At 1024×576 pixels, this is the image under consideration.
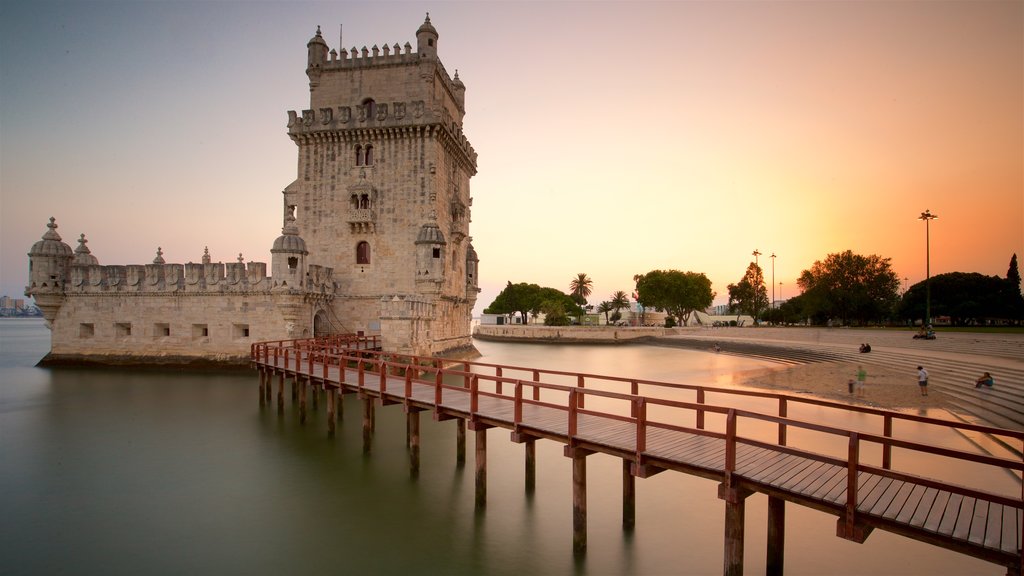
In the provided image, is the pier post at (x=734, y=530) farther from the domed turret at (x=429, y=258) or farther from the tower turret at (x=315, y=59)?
the tower turret at (x=315, y=59)

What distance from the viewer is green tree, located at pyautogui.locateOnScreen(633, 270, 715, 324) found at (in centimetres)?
8031

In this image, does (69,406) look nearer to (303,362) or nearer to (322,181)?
(303,362)

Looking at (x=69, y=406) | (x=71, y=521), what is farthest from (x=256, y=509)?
(x=69, y=406)

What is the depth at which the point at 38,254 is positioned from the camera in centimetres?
3177

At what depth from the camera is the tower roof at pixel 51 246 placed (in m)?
31.7

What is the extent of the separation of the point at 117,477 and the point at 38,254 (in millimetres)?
26567

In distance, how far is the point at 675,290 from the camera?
80062mm

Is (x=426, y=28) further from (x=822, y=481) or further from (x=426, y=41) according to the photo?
(x=822, y=481)

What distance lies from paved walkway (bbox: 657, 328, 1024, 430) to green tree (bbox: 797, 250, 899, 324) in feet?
29.4

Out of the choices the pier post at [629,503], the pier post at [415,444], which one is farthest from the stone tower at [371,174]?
the pier post at [629,503]

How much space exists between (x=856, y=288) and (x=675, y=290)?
26120 mm

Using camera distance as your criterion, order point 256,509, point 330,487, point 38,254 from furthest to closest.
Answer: point 38,254, point 330,487, point 256,509

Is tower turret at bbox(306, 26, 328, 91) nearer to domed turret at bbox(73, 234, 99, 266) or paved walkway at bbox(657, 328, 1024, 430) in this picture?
domed turret at bbox(73, 234, 99, 266)

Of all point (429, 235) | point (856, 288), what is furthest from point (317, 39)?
point (856, 288)
